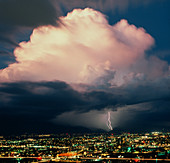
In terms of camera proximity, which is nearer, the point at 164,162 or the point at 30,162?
the point at 164,162

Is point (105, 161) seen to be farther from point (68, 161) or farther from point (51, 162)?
point (51, 162)

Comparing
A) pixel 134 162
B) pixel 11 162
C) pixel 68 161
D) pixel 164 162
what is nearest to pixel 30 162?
pixel 11 162

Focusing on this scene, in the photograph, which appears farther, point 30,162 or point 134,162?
point 30,162

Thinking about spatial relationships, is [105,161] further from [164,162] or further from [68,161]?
[164,162]

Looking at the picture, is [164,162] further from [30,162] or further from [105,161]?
[30,162]

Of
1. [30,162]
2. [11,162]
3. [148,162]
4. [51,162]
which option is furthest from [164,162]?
[11,162]

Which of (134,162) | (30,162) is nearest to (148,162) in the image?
(134,162)

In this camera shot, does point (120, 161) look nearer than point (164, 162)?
No
